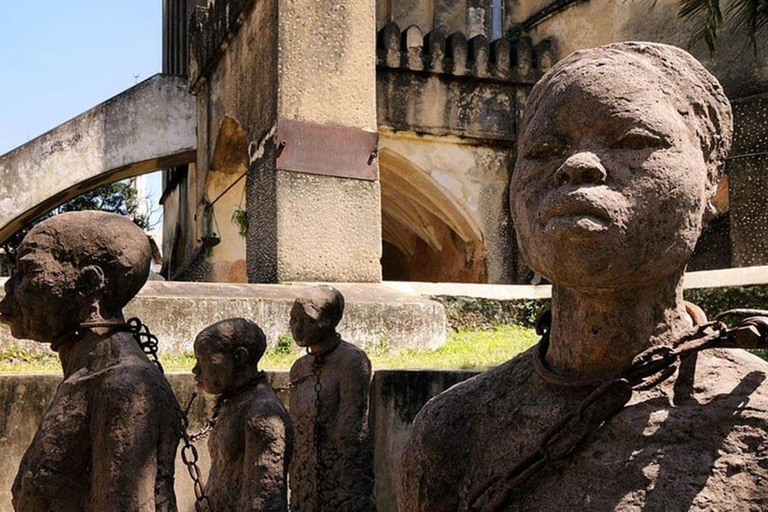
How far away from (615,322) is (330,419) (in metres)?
3.67

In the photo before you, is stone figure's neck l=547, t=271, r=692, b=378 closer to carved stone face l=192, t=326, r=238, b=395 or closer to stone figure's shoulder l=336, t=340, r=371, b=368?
carved stone face l=192, t=326, r=238, b=395

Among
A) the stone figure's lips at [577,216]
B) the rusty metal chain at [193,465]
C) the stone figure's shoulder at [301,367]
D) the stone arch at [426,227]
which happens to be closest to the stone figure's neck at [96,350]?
the rusty metal chain at [193,465]

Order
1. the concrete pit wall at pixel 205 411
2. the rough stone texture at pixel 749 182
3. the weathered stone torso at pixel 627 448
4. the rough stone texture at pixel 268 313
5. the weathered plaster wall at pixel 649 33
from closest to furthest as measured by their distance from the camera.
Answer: the weathered stone torso at pixel 627 448 < the concrete pit wall at pixel 205 411 < the rough stone texture at pixel 268 313 < the rough stone texture at pixel 749 182 < the weathered plaster wall at pixel 649 33

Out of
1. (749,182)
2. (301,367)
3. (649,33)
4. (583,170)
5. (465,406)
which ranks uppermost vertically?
(649,33)

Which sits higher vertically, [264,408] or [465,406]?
[465,406]

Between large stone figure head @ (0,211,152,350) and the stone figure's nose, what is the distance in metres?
1.61

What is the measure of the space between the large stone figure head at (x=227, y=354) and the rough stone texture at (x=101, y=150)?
10217 millimetres

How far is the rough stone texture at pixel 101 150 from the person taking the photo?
1375cm

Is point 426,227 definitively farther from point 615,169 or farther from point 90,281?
point 615,169

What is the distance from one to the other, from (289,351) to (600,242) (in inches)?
227

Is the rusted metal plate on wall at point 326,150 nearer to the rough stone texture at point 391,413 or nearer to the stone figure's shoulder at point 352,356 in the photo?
the rough stone texture at point 391,413

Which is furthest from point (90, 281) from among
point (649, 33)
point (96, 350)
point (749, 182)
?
point (649, 33)

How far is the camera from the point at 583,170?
177 cm

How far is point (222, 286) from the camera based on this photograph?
7.60m
